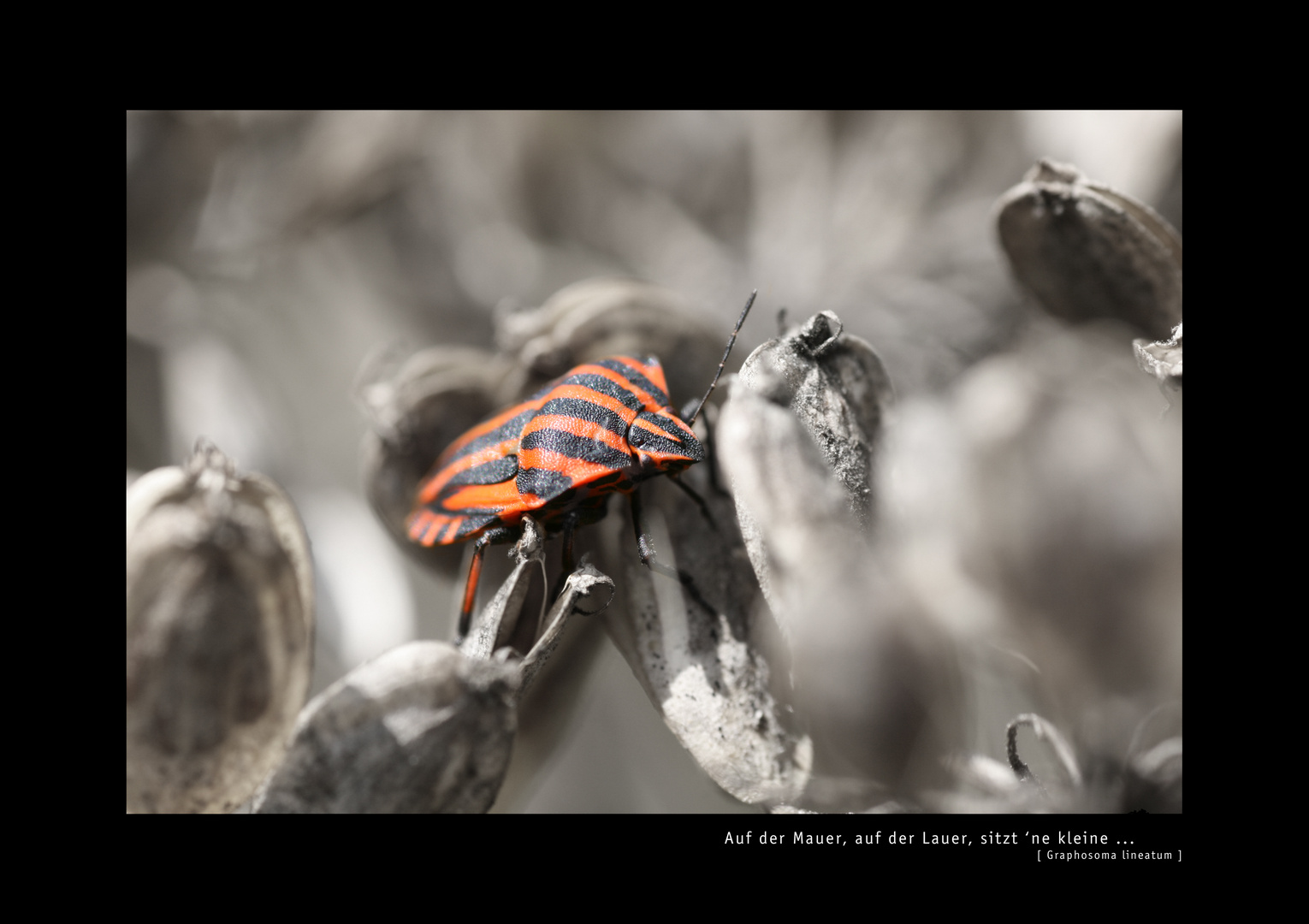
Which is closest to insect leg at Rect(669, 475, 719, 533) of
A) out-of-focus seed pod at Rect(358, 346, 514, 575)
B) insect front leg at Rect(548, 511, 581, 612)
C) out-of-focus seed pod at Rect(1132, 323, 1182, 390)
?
insect front leg at Rect(548, 511, 581, 612)

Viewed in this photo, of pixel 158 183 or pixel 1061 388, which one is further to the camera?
pixel 158 183

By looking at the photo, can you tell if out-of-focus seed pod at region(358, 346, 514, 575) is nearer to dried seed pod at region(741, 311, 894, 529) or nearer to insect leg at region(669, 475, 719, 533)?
insect leg at region(669, 475, 719, 533)

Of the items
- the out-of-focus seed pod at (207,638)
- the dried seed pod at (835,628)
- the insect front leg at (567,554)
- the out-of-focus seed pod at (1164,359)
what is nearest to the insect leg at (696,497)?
the insect front leg at (567,554)

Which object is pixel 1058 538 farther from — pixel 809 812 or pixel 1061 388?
pixel 809 812

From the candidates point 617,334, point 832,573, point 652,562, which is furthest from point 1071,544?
point 617,334

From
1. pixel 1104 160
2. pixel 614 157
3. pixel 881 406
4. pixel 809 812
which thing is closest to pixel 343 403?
pixel 614 157

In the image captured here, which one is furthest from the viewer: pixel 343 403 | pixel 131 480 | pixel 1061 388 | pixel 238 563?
pixel 343 403
